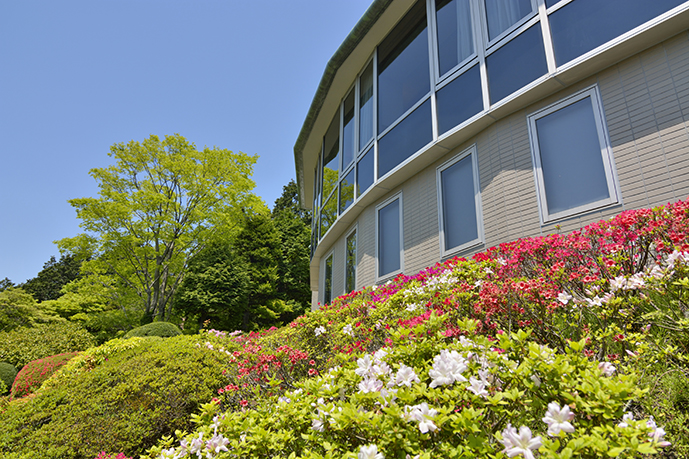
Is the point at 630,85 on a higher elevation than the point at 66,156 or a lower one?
lower

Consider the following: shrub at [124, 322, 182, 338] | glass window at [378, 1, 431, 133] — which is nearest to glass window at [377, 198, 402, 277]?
glass window at [378, 1, 431, 133]

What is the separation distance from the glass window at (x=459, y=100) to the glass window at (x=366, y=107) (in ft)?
8.94

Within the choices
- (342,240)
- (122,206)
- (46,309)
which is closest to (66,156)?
(122,206)

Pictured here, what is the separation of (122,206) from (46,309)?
26.1 feet

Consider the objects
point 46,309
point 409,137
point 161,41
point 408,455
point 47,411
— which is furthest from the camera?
point 46,309

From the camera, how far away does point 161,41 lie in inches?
611

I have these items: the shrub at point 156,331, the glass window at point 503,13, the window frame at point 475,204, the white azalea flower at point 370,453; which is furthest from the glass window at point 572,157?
the shrub at point 156,331

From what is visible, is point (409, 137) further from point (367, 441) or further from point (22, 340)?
point (22, 340)

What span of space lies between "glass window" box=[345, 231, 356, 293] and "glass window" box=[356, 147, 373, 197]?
65.6 inches

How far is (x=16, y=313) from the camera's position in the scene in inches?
631

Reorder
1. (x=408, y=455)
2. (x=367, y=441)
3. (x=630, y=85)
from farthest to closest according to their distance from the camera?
(x=630, y=85) < (x=367, y=441) < (x=408, y=455)

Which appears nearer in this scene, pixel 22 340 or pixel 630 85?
pixel 630 85

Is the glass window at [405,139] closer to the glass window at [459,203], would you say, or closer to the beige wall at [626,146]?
the glass window at [459,203]

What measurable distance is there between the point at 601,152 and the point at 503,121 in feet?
5.89
